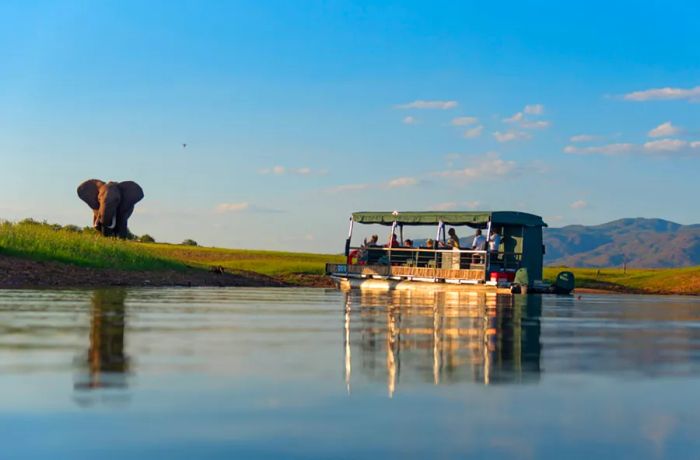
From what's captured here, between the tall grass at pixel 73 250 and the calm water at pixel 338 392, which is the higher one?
the tall grass at pixel 73 250

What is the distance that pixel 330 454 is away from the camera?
6633 mm

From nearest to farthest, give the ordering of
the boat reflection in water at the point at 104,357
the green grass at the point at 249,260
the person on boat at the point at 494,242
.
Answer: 1. the boat reflection in water at the point at 104,357
2. the person on boat at the point at 494,242
3. the green grass at the point at 249,260

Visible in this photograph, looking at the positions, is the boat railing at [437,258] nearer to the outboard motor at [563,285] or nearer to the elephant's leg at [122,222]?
the outboard motor at [563,285]

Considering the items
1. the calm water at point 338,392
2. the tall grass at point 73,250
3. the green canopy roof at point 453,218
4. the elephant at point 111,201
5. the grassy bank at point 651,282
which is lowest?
the calm water at point 338,392

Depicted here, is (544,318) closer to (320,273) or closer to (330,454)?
(330,454)

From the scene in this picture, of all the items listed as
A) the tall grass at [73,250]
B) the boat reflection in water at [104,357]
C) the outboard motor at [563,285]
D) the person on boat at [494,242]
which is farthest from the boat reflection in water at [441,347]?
Result: the tall grass at [73,250]

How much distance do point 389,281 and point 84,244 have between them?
50.2 ft

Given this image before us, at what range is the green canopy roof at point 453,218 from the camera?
40.1 meters

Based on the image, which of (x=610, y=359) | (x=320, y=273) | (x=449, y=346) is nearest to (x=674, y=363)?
(x=610, y=359)

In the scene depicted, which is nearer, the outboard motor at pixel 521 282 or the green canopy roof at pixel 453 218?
the outboard motor at pixel 521 282

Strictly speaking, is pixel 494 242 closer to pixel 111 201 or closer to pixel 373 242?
pixel 373 242

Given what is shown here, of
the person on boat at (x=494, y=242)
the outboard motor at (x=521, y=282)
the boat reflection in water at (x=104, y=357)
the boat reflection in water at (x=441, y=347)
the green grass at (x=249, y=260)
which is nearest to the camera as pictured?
the boat reflection in water at (x=104, y=357)

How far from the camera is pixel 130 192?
7100 cm

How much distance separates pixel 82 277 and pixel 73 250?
6661 mm
